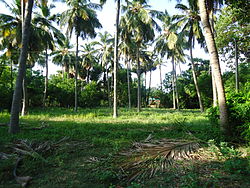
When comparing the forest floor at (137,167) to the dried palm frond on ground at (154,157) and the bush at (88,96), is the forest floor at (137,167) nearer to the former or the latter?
the dried palm frond on ground at (154,157)

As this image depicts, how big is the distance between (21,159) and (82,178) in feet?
5.38

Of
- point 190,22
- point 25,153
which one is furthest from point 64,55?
point 25,153

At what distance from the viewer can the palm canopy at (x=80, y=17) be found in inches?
707

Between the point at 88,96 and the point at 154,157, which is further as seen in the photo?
the point at 88,96

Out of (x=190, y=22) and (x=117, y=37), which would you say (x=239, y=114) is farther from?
(x=190, y=22)

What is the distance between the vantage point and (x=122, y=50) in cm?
2128

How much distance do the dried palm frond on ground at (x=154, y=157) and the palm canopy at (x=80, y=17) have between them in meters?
17.3

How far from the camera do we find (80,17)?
61.1 feet

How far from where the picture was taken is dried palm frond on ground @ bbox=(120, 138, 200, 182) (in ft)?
9.97

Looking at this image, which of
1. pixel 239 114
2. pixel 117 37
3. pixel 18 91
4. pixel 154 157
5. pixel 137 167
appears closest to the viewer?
pixel 137 167

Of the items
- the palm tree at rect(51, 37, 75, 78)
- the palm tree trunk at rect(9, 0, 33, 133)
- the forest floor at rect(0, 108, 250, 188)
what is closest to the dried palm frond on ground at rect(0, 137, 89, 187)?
the forest floor at rect(0, 108, 250, 188)

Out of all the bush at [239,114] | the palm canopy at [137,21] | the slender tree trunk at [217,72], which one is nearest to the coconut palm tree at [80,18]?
the palm canopy at [137,21]

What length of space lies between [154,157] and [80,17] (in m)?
18.9

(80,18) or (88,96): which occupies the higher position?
(80,18)
